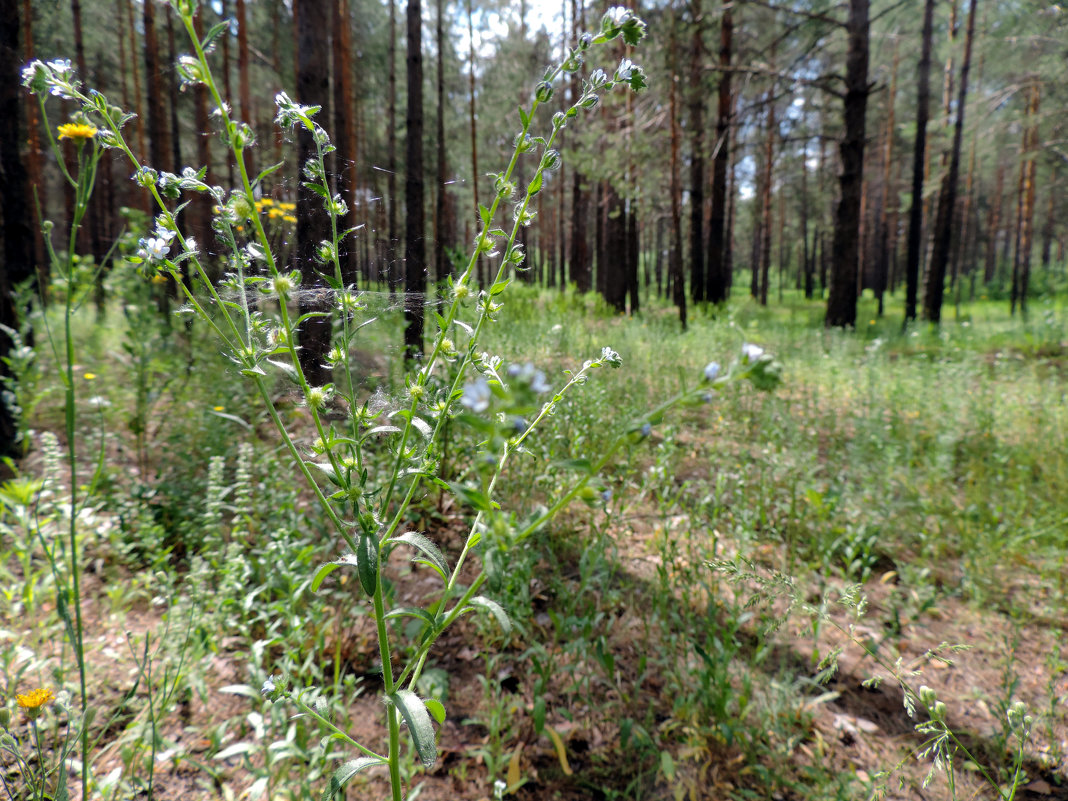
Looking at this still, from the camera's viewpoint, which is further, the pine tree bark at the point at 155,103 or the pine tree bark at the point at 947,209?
the pine tree bark at the point at 947,209

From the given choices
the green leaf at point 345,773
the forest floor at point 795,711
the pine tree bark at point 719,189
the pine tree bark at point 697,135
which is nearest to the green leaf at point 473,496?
the green leaf at point 345,773

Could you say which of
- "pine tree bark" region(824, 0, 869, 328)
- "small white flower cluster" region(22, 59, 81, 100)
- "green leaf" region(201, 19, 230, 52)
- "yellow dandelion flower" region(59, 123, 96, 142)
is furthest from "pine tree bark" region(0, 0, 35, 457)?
"pine tree bark" region(824, 0, 869, 328)

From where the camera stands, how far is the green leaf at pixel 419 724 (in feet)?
2.83

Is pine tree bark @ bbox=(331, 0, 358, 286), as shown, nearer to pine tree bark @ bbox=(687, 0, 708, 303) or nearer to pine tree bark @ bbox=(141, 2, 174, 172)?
pine tree bark @ bbox=(141, 2, 174, 172)

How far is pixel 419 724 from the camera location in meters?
0.88

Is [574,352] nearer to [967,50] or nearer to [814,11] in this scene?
[814,11]

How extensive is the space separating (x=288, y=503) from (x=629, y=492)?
1.94m

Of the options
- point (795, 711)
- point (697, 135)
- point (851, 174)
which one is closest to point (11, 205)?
point (795, 711)

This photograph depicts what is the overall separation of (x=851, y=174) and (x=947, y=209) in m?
4.60

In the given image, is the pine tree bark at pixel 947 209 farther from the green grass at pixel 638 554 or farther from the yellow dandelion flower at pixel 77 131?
the yellow dandelion flower at pixel 77 131

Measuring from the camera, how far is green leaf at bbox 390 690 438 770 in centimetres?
86

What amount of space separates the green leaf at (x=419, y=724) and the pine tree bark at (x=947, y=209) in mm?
14196

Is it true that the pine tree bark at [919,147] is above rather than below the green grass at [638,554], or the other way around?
above

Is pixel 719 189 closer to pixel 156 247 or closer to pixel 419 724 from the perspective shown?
pixel 156 247
